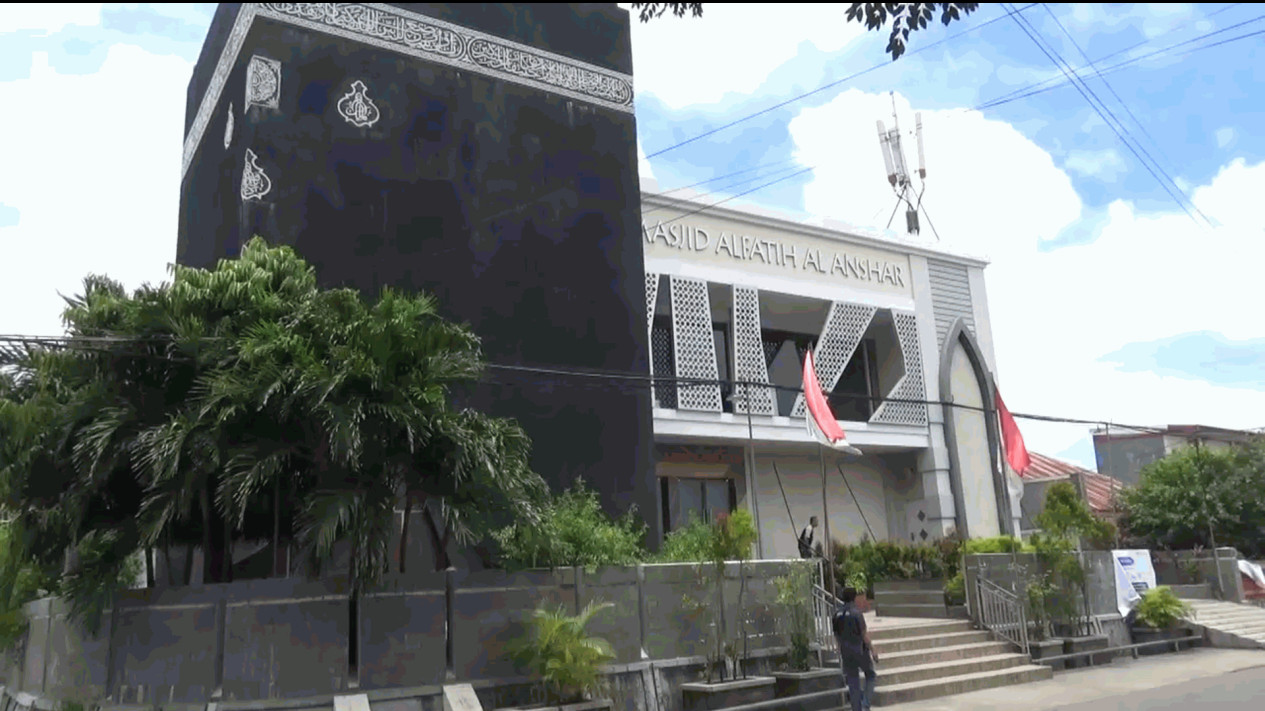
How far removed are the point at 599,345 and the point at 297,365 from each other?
627 cm

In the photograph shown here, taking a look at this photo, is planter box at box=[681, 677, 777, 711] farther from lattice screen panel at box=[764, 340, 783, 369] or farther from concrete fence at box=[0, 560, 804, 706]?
lattice screen panel at box=[764, 340, 783, 369]

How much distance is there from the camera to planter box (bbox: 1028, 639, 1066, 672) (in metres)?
15.0

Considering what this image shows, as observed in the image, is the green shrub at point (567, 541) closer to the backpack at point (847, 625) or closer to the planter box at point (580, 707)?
the planter box at point (580, 707)

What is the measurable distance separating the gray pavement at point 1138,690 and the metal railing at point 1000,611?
884mm

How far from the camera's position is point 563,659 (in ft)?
33.0

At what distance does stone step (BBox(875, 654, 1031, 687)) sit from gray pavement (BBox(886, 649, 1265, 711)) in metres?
0.46

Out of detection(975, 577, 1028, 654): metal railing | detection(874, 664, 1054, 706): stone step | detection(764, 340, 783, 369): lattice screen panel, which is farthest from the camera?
detection(764, 340, 783, 369): lattice screen panel

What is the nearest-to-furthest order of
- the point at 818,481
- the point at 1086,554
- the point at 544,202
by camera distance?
the point at 544,202
the point at 1086,554
the point at 818,481

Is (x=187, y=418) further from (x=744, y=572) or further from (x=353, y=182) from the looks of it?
(x=744, y=572)

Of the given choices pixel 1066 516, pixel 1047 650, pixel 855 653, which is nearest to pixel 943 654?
pixel 1047 650

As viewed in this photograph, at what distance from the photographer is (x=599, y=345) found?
1477cm

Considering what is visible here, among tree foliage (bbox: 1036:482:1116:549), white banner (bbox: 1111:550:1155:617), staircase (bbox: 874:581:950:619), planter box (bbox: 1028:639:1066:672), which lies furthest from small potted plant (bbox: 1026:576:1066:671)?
white banner (bbox: 1111:550:1155:617)

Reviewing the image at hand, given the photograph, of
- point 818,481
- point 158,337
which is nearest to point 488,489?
point 158,337

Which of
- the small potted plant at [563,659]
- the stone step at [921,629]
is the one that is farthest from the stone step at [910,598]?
the small potted plant at [563,659]
